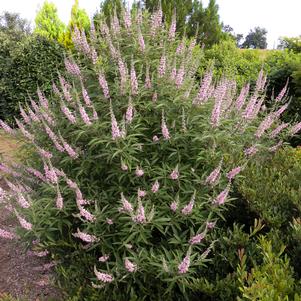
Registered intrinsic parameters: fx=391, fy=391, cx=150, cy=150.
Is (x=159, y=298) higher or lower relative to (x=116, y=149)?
lower

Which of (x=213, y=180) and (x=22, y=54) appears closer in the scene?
(x=213, y=180)

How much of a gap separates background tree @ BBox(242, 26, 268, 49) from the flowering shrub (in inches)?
2861

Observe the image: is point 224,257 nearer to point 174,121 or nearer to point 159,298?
point 159,298

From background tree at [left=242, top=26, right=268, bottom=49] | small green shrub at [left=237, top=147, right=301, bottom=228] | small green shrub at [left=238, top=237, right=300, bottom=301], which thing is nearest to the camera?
small green shrub at [left=238, top=237, right=300, bottom=301]

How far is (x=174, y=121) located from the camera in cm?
379

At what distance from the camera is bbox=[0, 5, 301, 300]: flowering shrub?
352 cm

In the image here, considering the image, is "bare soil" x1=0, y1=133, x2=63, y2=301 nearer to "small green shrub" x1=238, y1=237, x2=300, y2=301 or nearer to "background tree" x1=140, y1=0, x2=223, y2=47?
"small green shrub" x1=238, y1=237, x2=300, y2=301

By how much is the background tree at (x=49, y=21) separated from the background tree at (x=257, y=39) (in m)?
64.0

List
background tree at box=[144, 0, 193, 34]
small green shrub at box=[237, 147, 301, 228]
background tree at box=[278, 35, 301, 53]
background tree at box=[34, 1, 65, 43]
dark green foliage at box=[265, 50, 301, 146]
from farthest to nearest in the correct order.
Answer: background tree at box=[144, 0, 193, 34]
background tree at box=[34, 1, 65, 43]
background tree at box=[278, 35, 301, 53]
dark green foliage at box=[265, 50, 301, 146]
small green shrub at box=[237, 147, 301, 228]

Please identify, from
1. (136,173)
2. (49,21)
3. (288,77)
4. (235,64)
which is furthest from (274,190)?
(49,21)

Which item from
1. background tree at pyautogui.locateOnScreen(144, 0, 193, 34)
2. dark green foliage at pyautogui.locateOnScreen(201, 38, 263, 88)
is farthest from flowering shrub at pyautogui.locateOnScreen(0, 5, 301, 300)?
background tree at pyautogui.locateOnScreen(144, 0, 193, 34)

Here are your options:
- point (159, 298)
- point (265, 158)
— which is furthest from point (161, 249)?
point (265, 158)

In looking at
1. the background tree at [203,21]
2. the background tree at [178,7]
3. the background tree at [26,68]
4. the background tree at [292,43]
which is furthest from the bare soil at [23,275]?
the background tree at [203,21]

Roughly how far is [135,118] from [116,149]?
0.49 m
